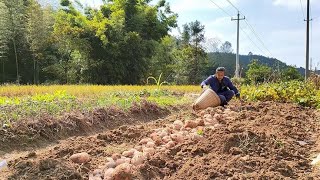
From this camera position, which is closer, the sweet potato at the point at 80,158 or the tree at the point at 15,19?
the sweet potato at the point at 80,158

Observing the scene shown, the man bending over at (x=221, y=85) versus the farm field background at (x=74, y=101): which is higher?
the man bending over at (x=221, y=85)

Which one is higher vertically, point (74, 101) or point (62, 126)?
point (74, 101)

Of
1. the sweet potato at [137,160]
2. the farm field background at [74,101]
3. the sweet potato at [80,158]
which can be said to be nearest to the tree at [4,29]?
the farm field background at [74,101]

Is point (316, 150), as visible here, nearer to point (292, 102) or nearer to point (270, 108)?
point (270, 108)

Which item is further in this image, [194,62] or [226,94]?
[194,62]

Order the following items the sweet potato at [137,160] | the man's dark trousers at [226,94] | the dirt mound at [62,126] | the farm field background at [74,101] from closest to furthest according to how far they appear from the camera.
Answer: the sweet potato at [137,160] < the dirt mound at [62,126] < the farm field background at [74,101] < the man's dark trousers at [226,94]

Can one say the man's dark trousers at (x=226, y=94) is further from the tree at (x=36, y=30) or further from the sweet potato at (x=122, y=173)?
the tree at (x=36, y=30)

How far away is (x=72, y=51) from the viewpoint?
23.0 metres

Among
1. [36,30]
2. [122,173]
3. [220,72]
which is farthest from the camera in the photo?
[36,30]

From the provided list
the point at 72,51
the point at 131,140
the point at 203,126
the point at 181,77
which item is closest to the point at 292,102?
the point at 203,126

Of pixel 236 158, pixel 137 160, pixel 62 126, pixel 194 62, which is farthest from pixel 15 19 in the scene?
pixel 236 158

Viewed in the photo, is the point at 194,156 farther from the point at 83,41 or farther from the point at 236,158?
the point at 83,41

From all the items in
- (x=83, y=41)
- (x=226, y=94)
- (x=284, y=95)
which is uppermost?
(x=83, y=41)

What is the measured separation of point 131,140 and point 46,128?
57.5 inches
